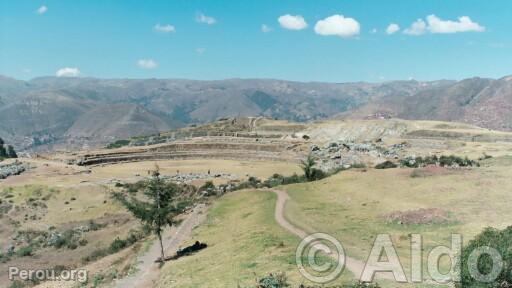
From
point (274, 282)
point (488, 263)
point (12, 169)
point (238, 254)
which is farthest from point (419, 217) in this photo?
point (12, 169)

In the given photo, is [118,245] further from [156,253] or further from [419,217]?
[419,217]

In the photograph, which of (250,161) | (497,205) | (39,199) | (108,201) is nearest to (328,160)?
(250,161)

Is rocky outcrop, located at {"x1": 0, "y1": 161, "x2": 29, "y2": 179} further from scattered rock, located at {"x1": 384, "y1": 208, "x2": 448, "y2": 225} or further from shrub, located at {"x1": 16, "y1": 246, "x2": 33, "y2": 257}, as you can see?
→ scattered rock, located at {"x1": 384, "y1": 208, "x2": 448, "y2": 225}

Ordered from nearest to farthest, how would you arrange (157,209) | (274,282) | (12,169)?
(274,282) < (157,209) < (12,169)

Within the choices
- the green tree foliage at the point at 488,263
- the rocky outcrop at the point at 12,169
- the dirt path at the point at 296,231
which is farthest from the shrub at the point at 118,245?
the rocky outcrop at the point at 12,169

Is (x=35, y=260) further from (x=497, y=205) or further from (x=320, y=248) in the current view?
(x=497, y=205)
